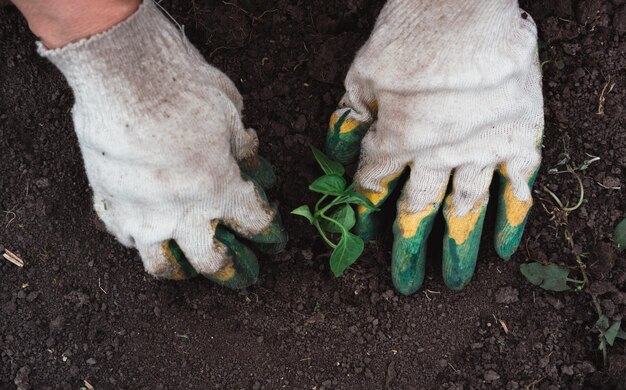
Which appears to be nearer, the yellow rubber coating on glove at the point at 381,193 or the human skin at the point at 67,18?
the human skin at the point at 67,18

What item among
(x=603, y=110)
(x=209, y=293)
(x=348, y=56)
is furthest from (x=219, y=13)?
(x=603, y=110)

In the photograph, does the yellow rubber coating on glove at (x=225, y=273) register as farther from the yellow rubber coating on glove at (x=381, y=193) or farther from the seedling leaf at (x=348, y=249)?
the yellow rubber coating on glove at (x=381, y=193)

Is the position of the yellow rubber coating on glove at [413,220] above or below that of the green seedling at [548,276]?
above

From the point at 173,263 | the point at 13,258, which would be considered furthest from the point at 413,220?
the point at 13,258

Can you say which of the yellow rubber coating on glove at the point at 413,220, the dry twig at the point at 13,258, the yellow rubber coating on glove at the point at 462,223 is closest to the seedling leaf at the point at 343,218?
the yellow rubber coating on glove at the point at 413,220

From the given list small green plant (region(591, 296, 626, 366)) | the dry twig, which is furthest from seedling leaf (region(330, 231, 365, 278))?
the dry twig

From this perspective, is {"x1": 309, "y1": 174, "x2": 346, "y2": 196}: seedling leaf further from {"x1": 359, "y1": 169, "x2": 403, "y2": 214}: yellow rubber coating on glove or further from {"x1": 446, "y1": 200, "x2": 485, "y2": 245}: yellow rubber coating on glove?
{"x1": 446, "y1": 200, "x2": 485, "y2": 245}: yellow rubber coating on glove
